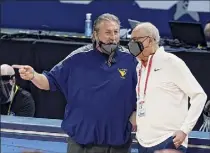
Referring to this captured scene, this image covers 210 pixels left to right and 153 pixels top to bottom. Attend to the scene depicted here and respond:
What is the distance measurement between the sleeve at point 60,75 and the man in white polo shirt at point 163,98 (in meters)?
0.47

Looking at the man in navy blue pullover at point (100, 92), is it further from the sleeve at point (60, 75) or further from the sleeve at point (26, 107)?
the sleeve at point (26, 107)

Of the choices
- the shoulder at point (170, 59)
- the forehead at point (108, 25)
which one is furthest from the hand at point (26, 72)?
the shoulder at point (170, 59)

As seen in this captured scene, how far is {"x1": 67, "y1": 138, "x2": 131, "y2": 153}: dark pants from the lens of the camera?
3.44 m

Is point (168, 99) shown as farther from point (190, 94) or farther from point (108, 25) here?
point (108, 25)

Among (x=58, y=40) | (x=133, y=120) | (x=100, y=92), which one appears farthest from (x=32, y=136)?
(x=58, y=40)

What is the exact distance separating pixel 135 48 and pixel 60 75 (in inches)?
21.5

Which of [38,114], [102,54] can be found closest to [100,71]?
[102,54]

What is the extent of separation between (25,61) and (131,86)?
347 centimetres

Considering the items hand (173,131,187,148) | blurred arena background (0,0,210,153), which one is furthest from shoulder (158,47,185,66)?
blurred arena background (0,0,210,153)

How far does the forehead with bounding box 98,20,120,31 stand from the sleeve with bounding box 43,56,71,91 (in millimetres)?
297

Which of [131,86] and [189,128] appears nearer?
[189,128]

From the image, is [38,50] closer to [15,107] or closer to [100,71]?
[15,107]

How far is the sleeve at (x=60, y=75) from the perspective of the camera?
11.6ft

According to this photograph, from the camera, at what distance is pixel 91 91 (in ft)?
11.3
